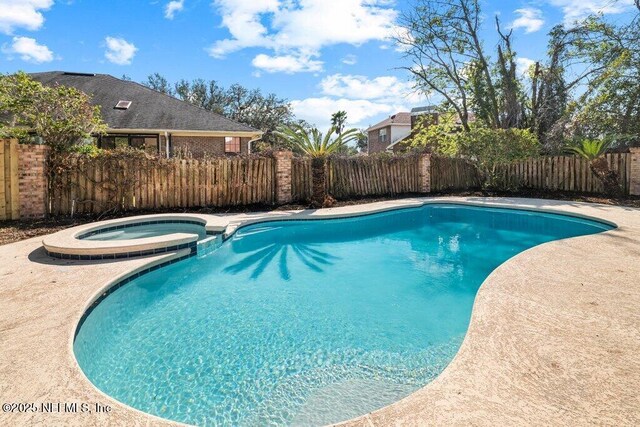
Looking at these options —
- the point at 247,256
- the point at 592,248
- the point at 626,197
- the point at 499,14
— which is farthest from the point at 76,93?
the point at 499,14

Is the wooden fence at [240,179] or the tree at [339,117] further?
the tree at [339,117]

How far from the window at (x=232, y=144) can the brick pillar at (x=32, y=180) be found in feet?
34.7

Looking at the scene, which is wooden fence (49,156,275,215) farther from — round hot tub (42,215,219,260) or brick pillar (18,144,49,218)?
round hot tub (42,215,219,260)

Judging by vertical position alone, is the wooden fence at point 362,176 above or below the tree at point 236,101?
below

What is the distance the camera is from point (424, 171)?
1418 centimetres

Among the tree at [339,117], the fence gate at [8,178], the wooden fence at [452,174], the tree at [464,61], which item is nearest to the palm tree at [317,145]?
the wooden fence at [452,174]

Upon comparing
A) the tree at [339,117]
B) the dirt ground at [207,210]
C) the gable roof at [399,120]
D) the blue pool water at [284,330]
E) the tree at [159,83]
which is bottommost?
the blue pool water at [284,330]

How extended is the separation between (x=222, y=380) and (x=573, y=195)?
14578 millimetres

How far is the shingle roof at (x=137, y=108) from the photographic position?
1627 centimetres

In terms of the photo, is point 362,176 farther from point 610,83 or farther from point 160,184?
point 610,83

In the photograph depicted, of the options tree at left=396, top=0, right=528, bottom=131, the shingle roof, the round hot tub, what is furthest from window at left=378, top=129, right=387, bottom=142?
the round hot tub

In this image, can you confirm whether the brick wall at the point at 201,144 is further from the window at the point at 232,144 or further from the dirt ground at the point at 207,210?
the dirt ground at the point at 207,210

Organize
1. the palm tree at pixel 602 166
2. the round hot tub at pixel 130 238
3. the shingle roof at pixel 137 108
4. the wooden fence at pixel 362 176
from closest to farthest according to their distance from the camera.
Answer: the round hot tub at pixel 130 238
the wooden fence at pixel 362 176
the palm tree at pixel 602 166
the shingle roof at pixel 137 108

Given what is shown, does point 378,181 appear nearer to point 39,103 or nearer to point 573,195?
point 573,195
